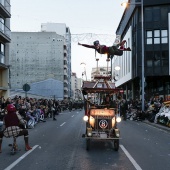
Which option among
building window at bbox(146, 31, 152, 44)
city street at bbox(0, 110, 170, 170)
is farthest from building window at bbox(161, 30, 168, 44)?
city street at bbox(0, 110, 170, 170)

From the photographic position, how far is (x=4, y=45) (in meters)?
37.1

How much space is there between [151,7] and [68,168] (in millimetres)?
44921

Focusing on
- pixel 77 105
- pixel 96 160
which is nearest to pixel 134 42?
pixel 77 105

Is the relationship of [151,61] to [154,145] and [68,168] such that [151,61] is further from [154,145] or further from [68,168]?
[68,168]

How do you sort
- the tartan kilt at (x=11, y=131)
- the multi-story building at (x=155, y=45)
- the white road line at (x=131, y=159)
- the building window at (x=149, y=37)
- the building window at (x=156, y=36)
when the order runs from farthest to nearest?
the building window at (x=149, y=37) → the building window at (x=156, y=36) → the multi-story building at (x=155, y=45) → the tartan kilt at (x=11, y=131) → the white road line at (x=131, y=159)

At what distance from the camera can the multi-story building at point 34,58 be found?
8781cm

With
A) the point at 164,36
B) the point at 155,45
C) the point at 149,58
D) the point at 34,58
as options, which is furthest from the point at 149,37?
the point at 34,58

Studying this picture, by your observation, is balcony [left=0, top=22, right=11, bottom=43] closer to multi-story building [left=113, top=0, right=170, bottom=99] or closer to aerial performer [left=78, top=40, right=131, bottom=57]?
aerial performer [left=78, top=40, right=131, bottom=57]

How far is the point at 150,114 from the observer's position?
26.8 metres

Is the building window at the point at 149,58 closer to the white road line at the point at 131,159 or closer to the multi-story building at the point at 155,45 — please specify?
Result: the multi-story building at the point at 155,45

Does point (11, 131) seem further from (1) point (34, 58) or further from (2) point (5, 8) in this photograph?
(1) point (34, 58)

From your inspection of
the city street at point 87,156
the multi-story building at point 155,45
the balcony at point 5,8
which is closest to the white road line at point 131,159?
the city street at point 87,156

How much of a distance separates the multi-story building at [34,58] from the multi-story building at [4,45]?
49745 mm

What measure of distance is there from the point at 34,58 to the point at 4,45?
174 ft
